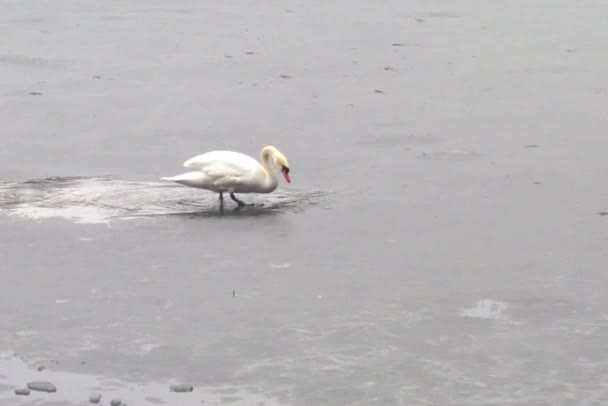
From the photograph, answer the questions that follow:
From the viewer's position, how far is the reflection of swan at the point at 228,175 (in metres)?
13.2

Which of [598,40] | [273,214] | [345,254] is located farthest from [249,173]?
[598,40]

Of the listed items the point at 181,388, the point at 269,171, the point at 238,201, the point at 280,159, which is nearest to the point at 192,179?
the point at 238,201

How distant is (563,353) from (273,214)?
3.93 meters

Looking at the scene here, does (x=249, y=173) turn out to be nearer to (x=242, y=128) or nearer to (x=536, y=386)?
(x=242, y=128)

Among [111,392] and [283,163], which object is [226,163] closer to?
[283,163]

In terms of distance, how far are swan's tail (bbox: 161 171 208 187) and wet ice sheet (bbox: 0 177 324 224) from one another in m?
0.23

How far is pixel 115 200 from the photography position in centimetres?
1359

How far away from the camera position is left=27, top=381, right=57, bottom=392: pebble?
936cm

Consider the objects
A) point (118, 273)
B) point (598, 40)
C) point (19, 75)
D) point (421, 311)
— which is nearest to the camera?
point (421, 311)

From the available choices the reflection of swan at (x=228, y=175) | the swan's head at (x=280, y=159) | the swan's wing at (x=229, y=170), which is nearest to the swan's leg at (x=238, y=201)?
the reflection of swan at (x=228, y=175)

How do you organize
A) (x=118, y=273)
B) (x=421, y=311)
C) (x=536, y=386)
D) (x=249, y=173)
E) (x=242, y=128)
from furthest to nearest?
(x=242, y=128) < (x=249, y=173) < (x=118, y=273) < (x=421, y=311) < (x=536, y=386)

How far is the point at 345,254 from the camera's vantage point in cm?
1210

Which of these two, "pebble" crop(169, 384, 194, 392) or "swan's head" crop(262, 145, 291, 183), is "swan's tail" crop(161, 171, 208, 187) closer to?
"swan's head" crop(262, 145, 291, 183)

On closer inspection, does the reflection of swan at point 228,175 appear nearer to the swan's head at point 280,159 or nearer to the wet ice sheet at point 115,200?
the swan's head at point 280,159
